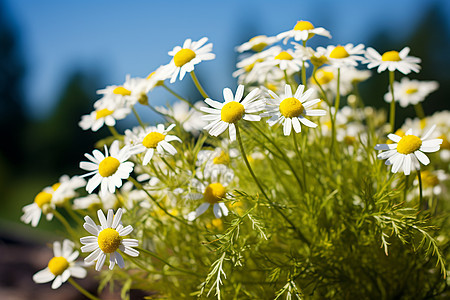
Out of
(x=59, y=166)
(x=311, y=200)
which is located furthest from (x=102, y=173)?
(x=59, y=166)

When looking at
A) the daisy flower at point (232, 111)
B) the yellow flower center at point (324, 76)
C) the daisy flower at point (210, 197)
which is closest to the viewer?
the daisy flower at point (232, 111)

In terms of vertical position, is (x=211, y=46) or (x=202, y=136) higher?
(x=211, y=46)

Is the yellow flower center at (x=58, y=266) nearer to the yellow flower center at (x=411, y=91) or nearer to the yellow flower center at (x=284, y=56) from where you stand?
the yellow flower center at (x=284, y=56)

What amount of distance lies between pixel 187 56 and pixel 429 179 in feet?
2.05

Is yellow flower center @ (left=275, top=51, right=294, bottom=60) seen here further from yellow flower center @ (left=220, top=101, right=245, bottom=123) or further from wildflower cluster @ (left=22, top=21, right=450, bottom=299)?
yellow flower center @ (left=220, top=101, right=245, bottom=123)

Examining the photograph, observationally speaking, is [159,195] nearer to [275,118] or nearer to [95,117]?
[95,117]

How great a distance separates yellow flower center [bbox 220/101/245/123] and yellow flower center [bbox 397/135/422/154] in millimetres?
274

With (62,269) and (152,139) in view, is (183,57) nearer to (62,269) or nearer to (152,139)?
(152,139)

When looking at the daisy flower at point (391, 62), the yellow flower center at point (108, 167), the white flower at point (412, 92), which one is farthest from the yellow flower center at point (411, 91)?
the yellow flower center at point (108, 167)

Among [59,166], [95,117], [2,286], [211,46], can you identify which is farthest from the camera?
[59,166]

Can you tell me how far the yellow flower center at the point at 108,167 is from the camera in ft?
2.32

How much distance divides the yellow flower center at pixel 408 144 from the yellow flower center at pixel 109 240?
18.9 inches

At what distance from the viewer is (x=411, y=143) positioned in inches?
27.0

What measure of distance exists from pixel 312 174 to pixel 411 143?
24cm
